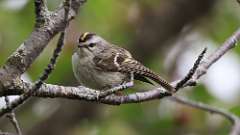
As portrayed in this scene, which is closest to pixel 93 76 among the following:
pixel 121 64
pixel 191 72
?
Result: pixel 121 64

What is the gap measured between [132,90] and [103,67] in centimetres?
142

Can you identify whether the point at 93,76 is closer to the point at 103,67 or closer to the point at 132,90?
the point at 103,67

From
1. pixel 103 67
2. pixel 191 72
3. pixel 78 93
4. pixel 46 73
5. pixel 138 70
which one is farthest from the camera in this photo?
pixel 103 67

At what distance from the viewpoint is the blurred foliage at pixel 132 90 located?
7680mm

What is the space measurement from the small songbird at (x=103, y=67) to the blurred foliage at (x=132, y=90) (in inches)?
36.6

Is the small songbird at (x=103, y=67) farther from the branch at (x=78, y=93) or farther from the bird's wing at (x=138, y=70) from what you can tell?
the branch at (x=78, y=93)

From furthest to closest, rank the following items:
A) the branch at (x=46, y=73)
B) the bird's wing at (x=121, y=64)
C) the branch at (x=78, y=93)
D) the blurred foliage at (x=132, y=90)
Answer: the blurred foliage at (x=132, y=90)
the bird's wing at (x=121, y=64)
the branch at (x=78, y=93)
the branch at (x=46, y=73)

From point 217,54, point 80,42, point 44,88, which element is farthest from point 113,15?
point 44,88

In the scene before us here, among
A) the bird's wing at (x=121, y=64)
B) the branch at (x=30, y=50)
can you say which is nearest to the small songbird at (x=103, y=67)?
the bird's wing at (x=121, y=64)

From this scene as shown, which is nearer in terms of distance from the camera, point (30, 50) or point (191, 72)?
point (30, 50)

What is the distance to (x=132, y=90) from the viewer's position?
293 inches

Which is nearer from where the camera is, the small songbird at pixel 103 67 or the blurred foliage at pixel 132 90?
the small songbird at pixel 103 67

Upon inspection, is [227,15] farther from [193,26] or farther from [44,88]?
[44,88]

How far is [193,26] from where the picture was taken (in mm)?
9250
